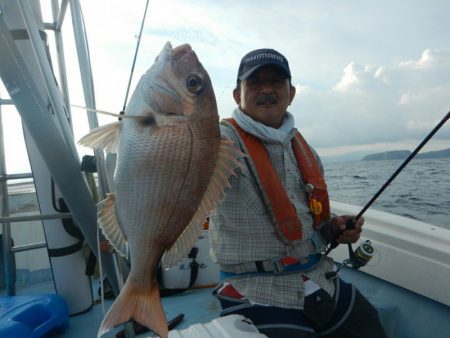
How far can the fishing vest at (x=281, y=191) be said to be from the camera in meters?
2.30

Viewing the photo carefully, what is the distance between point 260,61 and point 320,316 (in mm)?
1802

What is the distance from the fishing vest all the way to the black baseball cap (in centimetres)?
38

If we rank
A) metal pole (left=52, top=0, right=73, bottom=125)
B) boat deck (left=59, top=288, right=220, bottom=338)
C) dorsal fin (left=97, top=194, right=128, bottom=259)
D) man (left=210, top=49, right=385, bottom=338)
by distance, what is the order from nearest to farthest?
dorsal fin (left=97, top=194, right=128, bottom=259), man (left=210, top=49, right=385, bottom=338), boat deck (left=59, top=288, right=220, bottom=338), metal pole (left=52, top=0, right=73, bottom=125)

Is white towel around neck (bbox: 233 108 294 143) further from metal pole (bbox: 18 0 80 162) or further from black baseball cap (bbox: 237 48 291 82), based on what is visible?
metal pole (bbox: 18 0 80 162)

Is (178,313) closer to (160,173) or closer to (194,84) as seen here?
(160,173)

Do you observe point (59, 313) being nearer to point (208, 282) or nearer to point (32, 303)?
point (32, 303)

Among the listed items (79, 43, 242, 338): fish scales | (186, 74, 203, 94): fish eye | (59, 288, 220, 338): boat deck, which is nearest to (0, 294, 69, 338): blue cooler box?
(59, 288, 220, 338): boat deck

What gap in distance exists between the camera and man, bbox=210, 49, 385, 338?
7.27 feet

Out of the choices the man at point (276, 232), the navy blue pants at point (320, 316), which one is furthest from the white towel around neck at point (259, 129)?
the navy blue pants at point (320, 316)

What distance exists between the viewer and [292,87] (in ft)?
9.56

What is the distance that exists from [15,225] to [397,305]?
4.22 m

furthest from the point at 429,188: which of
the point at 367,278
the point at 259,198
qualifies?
the point at 259,198

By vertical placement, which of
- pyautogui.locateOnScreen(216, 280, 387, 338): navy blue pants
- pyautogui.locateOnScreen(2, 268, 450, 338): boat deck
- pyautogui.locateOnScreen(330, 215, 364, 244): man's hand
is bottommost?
pyautogui.locateOnScreen(2, 268, 450, 338): boat deck

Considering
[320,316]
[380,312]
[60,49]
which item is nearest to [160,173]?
[320,316]
